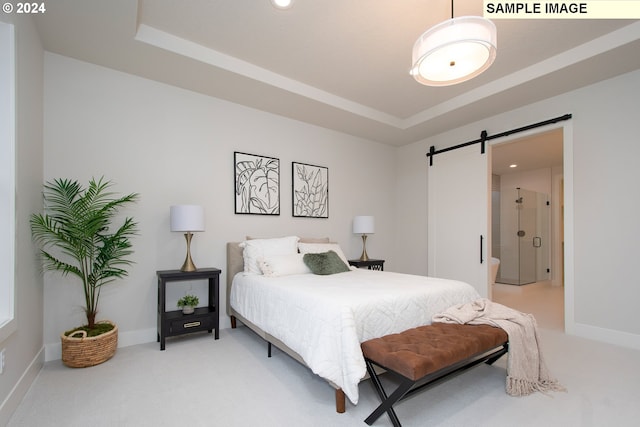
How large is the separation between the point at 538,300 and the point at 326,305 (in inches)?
185

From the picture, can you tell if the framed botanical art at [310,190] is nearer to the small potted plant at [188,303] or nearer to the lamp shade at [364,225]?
the lamp shade at [364,225]

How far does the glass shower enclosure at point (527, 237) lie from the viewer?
652 cm

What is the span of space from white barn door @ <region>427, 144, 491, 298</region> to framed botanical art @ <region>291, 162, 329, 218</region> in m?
1.72

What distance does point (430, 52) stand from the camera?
1819mm

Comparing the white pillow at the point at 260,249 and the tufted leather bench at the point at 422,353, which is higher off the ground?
the white pillow at the point at 260,249

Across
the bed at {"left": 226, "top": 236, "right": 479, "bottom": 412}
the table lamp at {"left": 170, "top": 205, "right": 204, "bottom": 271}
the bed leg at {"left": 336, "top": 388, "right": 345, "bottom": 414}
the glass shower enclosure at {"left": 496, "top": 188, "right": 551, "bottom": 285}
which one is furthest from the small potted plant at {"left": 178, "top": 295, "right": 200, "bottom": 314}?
the glass shower enclosure at {"left": 496, "top": 188, "right": 551, "bottom": 285}

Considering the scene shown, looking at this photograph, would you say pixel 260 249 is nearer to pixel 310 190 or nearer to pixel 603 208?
pixel 310 190

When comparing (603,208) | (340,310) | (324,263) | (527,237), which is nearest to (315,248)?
(324,263)

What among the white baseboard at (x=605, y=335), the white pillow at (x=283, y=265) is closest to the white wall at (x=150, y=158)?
the white pillow at (x=283, y=265)

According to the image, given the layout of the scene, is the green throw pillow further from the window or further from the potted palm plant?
the window

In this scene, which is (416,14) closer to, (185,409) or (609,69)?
(609,69)

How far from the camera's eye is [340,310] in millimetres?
1840

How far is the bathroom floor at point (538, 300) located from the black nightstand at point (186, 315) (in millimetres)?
3731

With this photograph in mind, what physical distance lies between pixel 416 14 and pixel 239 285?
9.53 ft
